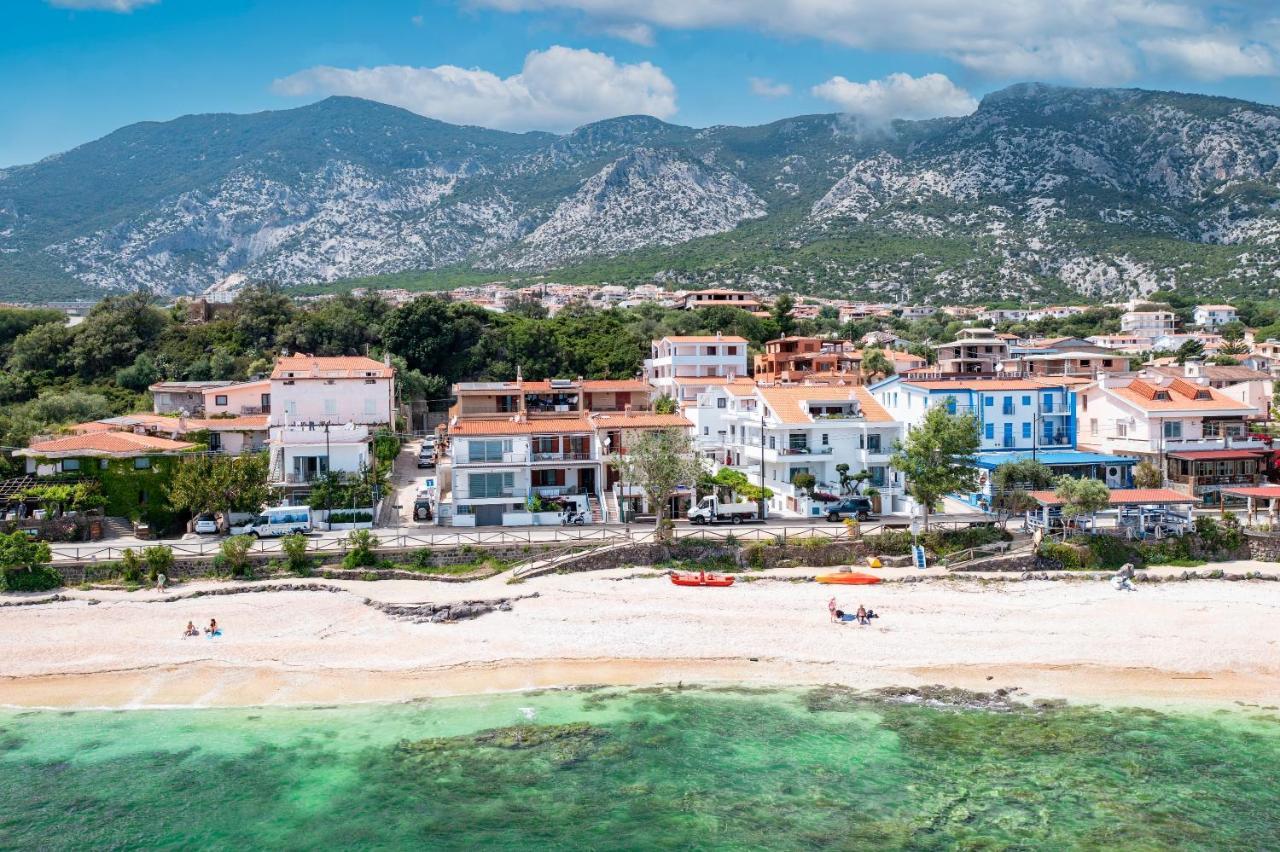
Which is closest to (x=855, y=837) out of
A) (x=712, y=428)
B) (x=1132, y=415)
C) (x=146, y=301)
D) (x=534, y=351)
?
(x=712, y=428)

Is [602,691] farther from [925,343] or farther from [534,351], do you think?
[925,343]

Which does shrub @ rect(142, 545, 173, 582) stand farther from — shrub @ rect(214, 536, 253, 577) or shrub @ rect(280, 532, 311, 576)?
shrub @ rect(280, 532, 311, 576)

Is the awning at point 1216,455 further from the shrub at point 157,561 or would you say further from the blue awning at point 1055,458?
the shrub at point 157,561

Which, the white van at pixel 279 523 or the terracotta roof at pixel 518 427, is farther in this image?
the terracotta roof at pixel 518 427

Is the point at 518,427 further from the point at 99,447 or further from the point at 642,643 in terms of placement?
the point at 99,447

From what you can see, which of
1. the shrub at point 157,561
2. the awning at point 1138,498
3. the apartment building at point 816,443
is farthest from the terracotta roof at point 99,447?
the awning at point 1138,498

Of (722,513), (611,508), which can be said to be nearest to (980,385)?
(722,513)
